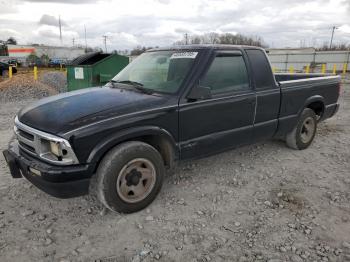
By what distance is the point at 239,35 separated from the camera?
238ft

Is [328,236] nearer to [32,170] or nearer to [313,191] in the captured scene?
[313,191]

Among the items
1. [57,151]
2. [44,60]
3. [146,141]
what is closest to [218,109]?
[146,141]

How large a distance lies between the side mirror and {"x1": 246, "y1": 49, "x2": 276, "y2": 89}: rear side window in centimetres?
115

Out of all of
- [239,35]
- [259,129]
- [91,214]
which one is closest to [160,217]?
[91,214]

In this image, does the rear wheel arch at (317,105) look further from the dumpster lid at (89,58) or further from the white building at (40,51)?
the white building at (40,51)

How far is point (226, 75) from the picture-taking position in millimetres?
3912

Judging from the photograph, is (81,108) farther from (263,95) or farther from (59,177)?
(263,95)

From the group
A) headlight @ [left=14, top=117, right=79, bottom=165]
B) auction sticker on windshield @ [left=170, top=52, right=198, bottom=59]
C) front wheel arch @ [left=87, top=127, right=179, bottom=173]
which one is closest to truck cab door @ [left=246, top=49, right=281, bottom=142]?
auction sticker on windshield @ [left=170, top=52, right=198, bottom=59]

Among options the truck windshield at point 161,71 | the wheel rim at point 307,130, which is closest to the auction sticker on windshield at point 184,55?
the truck windshield at point 161,71

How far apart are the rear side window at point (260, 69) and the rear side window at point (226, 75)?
183 millimetres

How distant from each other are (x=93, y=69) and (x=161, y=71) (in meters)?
6.34

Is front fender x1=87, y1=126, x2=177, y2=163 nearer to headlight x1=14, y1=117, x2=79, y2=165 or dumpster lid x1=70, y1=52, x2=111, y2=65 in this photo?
headlight x1=14, y1=117, x2=79, y2=165

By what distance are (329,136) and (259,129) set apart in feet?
8.79

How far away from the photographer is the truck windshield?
3600 mm
